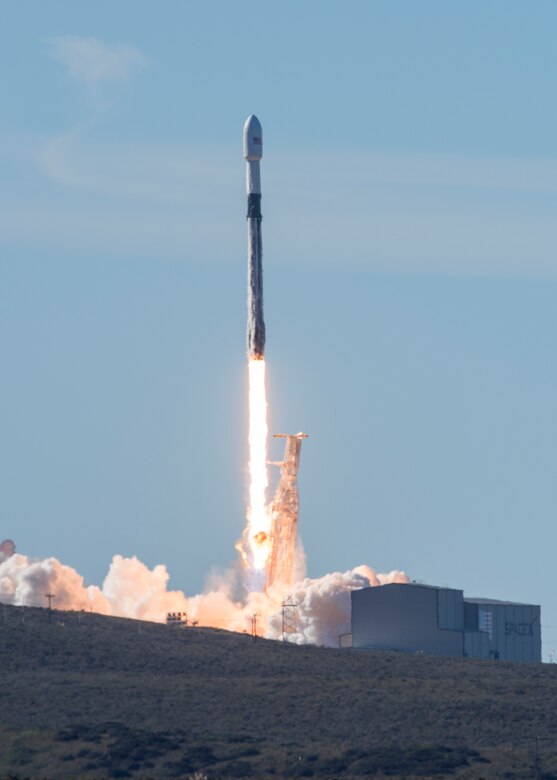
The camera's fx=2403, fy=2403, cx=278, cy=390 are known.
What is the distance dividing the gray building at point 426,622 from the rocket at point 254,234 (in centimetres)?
1952

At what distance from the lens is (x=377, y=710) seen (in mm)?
128375

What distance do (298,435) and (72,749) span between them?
5360cm

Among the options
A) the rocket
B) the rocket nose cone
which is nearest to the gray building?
the rocket

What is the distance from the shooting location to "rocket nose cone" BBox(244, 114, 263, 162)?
6550 inches

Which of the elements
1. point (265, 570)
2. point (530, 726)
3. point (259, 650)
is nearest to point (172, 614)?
point (265, 570)

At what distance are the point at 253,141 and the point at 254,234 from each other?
254 inches

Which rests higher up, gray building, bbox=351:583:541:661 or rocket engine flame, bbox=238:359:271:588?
rocket engine flame, bbox=238:359:271:588

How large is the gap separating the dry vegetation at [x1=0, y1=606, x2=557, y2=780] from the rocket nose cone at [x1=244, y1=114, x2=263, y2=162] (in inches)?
Result: 1320

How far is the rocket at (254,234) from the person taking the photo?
16625 cm

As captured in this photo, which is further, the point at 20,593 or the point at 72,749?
the point at 20,593

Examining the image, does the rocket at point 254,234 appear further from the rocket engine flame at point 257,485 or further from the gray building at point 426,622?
the gray building at point 426,622

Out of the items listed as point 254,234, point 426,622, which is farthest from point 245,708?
point 254,234

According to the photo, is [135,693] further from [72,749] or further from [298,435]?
[298,435]

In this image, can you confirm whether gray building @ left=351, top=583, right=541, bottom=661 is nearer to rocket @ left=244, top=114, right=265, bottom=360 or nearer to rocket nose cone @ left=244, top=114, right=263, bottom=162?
rocket @ left=244, top=114, right=265, bottom=360
